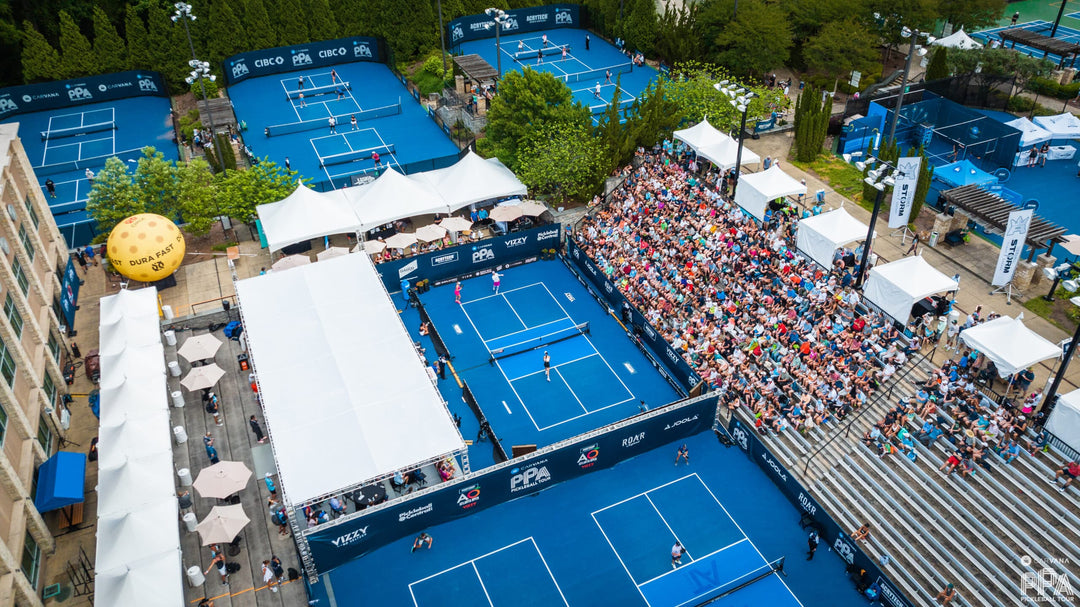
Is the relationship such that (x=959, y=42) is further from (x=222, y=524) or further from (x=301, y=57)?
(x=222, y=524)

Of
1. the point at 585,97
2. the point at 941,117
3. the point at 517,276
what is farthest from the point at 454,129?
the point at 941,117

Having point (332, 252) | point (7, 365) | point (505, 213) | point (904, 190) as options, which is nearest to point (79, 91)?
point (332, 252)

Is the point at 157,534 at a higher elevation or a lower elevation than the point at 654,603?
higher

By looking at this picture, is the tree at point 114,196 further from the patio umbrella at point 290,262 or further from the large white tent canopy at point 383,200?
the patio umbrella at point 290,262

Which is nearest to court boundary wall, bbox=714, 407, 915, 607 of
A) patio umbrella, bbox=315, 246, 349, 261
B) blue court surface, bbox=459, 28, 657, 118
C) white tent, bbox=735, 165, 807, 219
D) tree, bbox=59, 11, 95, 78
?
white tent, bbox=735, 165, 807, 219

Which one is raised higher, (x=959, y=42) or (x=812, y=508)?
(x=959, y=42)

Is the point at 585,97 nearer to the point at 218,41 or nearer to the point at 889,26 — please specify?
the point at 889,26
